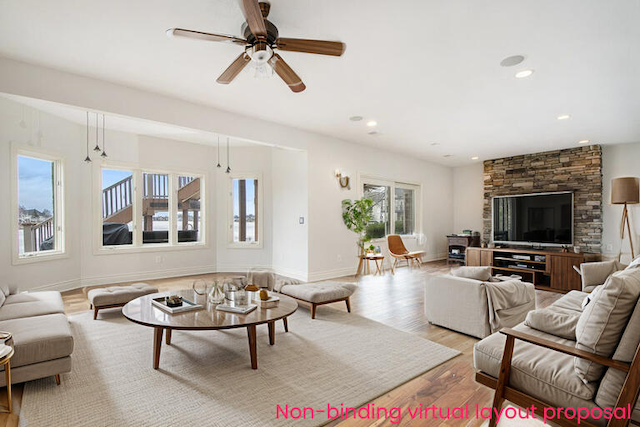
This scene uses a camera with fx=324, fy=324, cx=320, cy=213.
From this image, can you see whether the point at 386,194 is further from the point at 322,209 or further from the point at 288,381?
the point at 288,381

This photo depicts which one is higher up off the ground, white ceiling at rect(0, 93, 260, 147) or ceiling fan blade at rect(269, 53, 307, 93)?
white ceiling at rect(0, 93, 260, 147)

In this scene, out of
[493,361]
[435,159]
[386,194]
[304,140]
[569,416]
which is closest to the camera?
[569,416]

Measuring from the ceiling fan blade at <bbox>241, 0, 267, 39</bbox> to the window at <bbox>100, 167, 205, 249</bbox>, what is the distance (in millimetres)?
4872

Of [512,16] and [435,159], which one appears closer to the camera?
[512,16]

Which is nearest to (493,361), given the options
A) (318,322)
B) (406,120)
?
(318,322)

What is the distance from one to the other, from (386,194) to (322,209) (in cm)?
217

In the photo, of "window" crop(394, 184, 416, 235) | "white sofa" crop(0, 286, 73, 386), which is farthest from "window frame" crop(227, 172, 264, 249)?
"white sofa" crop(0, 286, 73, 386)

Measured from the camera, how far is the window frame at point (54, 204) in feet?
14.5

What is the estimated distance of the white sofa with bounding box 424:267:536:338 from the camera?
3.09 metres

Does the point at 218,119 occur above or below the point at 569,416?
above

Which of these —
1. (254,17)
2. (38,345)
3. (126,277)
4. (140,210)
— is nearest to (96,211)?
(140,210)

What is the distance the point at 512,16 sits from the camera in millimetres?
2391

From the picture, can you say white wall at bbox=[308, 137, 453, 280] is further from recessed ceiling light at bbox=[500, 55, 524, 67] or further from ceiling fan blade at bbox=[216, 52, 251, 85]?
recessed ceiling light at bbox=[500, 55, 524, 67]

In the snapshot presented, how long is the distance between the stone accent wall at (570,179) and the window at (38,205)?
864 cm
